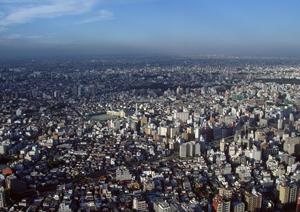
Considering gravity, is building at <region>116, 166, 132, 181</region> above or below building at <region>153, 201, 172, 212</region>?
below

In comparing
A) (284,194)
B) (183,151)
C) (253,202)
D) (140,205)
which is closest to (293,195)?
(284,194)

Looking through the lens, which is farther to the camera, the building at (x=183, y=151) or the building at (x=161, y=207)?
the building at (x=183, y=151)

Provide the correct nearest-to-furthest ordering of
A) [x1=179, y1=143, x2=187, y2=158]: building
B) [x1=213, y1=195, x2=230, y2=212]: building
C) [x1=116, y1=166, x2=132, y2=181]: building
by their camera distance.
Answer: [x1=213, y1=195, x2=230, y2=212]: building
[x1=116, y1=166, x2=132, y2=181]: building
[x1=179, y1=143, x2=187, y2=158]: building

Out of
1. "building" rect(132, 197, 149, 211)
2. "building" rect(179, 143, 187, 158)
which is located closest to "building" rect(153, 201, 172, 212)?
"building" rect(132, 197, 149, 211)

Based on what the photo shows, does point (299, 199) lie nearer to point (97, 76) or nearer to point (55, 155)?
point (55, 155)

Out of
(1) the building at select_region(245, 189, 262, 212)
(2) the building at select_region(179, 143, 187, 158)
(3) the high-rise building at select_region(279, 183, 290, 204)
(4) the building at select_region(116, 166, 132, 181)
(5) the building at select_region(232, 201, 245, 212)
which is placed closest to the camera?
(5) the building at select_region(232, 201, 245, 212)

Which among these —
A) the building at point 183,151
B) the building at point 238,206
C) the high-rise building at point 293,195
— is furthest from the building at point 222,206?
the building at point 183,151

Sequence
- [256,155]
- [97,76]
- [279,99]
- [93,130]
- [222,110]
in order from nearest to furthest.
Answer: [256,155], [93,130], [222,110], [279,99], [97,76]

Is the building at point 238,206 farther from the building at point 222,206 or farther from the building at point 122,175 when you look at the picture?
the building at point 122,175

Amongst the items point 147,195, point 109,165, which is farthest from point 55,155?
point 147,195

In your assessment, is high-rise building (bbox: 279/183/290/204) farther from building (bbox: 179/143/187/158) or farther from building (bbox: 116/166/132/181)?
building (bbox: 179/143/187/158)

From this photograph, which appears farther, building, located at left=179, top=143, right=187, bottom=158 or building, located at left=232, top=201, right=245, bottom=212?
building, located at left=179, top=143, right=187, bottom=158
